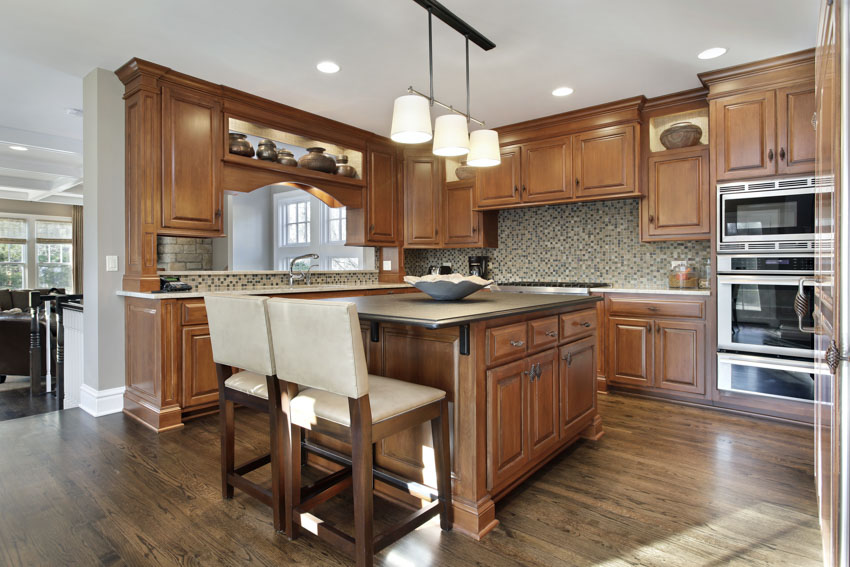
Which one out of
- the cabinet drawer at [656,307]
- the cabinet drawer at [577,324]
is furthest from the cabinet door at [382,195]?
the cabinet drawer at [577,324]

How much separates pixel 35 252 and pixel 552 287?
9.84m

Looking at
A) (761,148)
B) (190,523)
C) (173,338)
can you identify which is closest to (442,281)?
(190,523)

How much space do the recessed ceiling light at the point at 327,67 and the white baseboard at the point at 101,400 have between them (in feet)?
8.94

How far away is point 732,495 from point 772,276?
1.74 meters

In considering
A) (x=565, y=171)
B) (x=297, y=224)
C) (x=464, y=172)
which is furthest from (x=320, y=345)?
(x=297, y=224)

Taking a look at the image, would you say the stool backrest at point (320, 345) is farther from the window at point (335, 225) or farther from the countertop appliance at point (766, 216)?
the window at point (335, 225)

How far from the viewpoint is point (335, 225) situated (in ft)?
22.1

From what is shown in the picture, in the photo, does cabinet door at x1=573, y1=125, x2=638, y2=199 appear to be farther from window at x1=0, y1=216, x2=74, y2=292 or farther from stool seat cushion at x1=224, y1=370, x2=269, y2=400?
window at x1=0, y1=216, x2=74, y2=292

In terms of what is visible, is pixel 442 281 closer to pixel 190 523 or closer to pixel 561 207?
pixel 190 523

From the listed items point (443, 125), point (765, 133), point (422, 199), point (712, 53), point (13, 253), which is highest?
point (712, 53)

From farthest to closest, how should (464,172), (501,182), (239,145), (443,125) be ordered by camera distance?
1. (464,172)
2. (501,182)
3. (239,145)
4. (443,125)

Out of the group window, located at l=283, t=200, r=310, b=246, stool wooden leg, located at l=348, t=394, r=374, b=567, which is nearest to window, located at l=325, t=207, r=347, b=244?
window, located at l=283, t=200, r=310, b=246

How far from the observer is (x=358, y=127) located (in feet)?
15.4

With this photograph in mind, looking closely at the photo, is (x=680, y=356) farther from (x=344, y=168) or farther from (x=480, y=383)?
(x=344, y=168)
